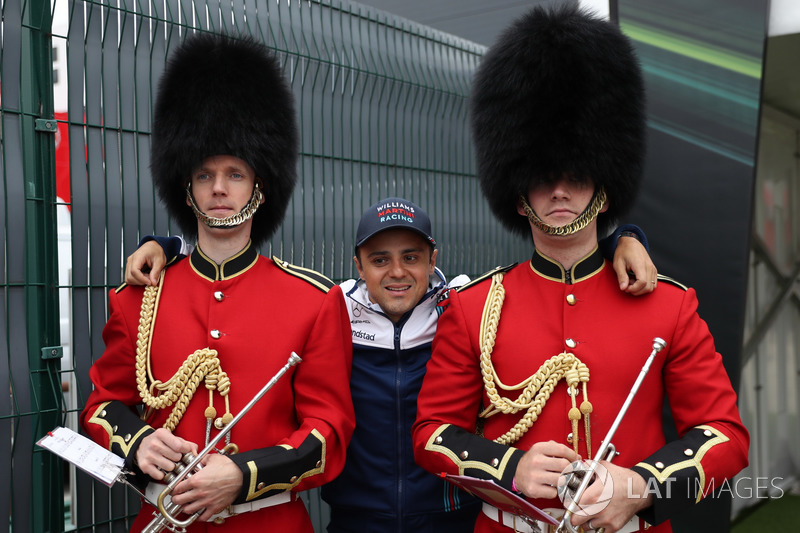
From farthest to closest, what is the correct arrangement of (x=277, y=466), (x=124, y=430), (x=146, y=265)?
(x=146, y=265)
(x=124, y=430)
(x=277, y=466)

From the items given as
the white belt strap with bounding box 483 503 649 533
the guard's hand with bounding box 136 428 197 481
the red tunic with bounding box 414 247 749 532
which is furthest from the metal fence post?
the white belt strap with bounding box 483 503 649 533

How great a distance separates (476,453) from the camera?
2.24 meters

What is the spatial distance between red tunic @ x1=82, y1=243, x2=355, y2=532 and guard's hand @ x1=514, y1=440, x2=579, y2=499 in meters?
0.63

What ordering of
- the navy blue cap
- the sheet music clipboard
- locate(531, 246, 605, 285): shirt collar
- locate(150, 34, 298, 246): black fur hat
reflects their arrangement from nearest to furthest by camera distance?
the sheet music clipboard → locate(531, 246, 605, 285): shirt collar → locate(150, 34, 298, 246): black fur hat → the navy blue cap

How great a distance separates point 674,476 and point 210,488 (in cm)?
129

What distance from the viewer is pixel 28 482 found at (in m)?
2.82

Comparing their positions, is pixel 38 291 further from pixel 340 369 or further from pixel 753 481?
pixel 753 481

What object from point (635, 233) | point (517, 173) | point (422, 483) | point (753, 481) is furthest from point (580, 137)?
point (753, 481)

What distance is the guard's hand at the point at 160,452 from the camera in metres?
2.24

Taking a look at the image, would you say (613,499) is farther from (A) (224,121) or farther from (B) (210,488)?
(A) (224,121)

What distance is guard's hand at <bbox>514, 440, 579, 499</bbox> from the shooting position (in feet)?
6.76

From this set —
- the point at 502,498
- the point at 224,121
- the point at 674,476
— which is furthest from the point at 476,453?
the point at 224,121

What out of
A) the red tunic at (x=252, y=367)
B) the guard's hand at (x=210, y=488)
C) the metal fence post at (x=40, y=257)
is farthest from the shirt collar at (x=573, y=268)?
the metal fence post at (x=40, y=257)

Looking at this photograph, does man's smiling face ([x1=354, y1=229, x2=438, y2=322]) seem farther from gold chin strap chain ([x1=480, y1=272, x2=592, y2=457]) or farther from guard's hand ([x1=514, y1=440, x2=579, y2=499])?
guard's hand ([x1=514, y1=440, x2=579, y2=499])
